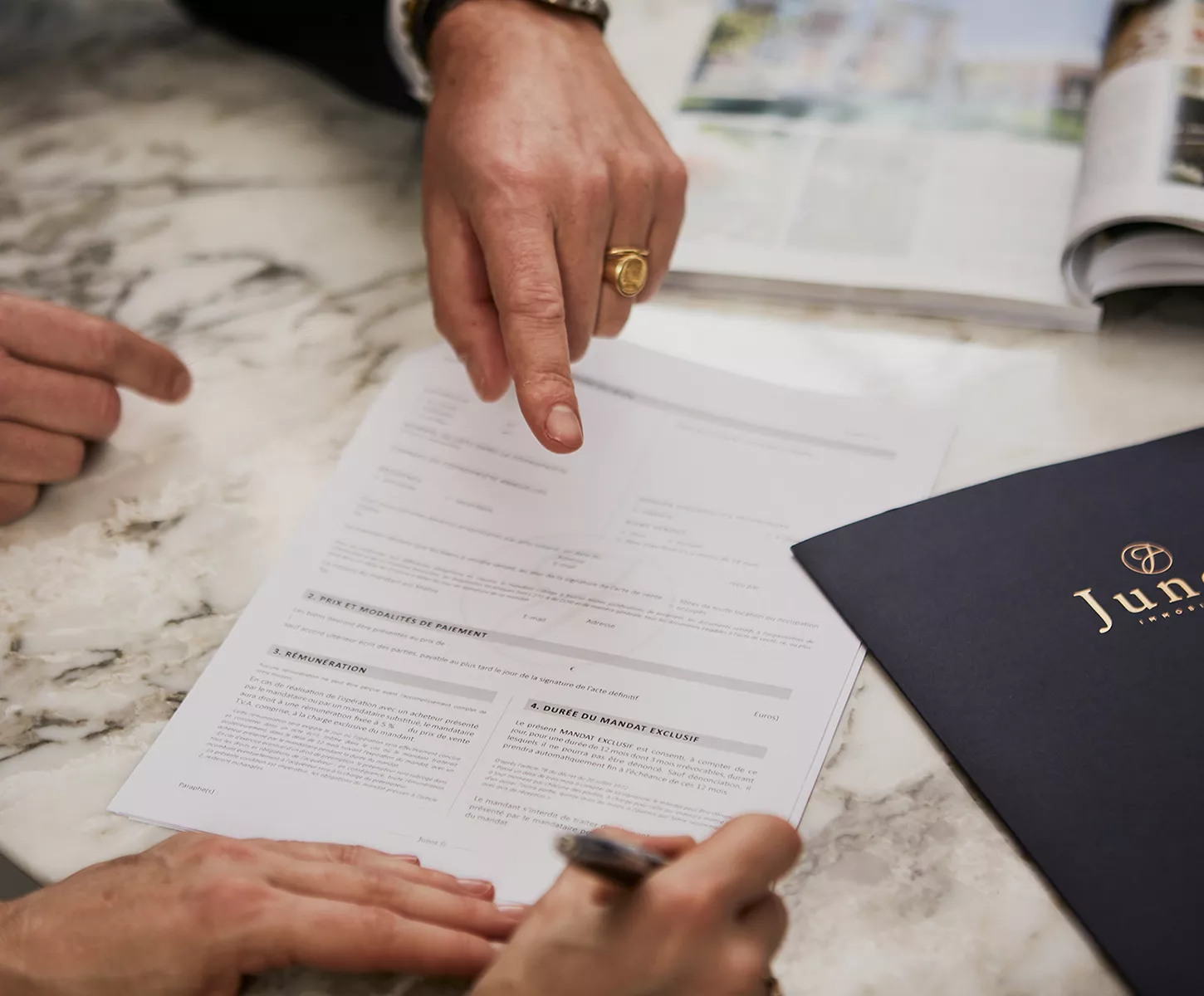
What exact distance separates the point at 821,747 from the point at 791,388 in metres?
0.24

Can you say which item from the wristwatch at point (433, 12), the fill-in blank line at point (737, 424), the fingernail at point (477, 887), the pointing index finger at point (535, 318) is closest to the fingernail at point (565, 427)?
the pointing index finger at point (535, 318)

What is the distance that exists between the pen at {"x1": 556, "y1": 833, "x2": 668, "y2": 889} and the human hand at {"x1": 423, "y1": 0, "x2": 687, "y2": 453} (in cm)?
24

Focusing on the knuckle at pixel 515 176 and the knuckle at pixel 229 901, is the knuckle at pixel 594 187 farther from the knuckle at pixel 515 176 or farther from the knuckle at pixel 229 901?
the knuckle at pixel 229 901

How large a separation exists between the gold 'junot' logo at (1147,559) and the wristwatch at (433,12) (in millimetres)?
463

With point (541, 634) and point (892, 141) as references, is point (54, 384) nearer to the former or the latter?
A: point (541, 634)

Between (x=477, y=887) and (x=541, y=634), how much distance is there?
0.13 m

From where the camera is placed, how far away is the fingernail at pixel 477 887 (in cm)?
46

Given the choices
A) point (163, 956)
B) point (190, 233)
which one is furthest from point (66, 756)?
point (190, 233)

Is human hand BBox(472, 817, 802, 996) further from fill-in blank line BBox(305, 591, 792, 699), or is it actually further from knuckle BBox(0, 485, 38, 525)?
knuckle BBox(0, 485, 38, 525)

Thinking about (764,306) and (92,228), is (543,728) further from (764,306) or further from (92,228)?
(92,228)

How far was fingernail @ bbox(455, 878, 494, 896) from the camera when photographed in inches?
18.1

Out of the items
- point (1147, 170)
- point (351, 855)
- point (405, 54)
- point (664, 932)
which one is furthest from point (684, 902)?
point (405, 54)

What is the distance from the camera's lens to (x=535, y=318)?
0.60m

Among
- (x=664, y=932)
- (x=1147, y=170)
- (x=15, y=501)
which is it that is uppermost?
(x=1147, y=170)
